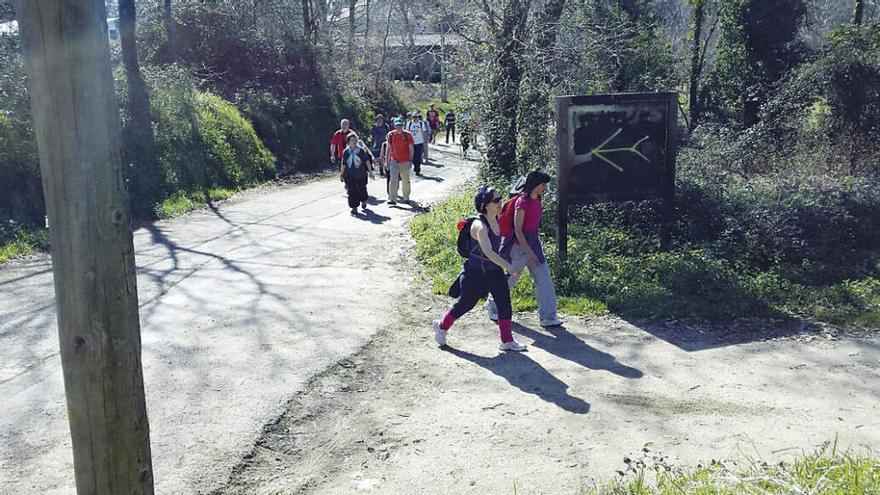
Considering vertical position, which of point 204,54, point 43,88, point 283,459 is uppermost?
point 204,54

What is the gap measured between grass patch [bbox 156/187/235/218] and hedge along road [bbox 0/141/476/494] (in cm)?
41

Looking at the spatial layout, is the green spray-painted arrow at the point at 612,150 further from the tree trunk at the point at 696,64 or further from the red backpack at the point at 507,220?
the tree trunk at the point at 696,64

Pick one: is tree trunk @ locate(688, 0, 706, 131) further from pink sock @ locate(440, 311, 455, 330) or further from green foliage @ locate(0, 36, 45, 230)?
green foliage @ locate(0, 36, 45, 230)

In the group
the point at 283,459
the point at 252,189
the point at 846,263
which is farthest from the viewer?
the point at 252,189

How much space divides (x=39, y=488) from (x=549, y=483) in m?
3.14

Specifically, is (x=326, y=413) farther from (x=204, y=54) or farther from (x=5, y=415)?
(x=204, y=54)

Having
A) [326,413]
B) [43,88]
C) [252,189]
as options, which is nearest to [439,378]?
[326,413]

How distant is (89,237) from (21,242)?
10.3m

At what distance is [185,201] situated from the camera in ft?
51.9

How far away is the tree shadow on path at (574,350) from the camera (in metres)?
6.91

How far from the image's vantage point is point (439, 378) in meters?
6.77

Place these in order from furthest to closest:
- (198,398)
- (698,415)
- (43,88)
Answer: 1. (198,398)
2. (698,415)
3. (43,88)

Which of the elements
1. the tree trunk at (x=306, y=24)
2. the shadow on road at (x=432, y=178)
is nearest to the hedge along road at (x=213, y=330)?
the shadow on road at (x=432, y=178)

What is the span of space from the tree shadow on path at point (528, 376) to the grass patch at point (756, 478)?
1.05 meters
